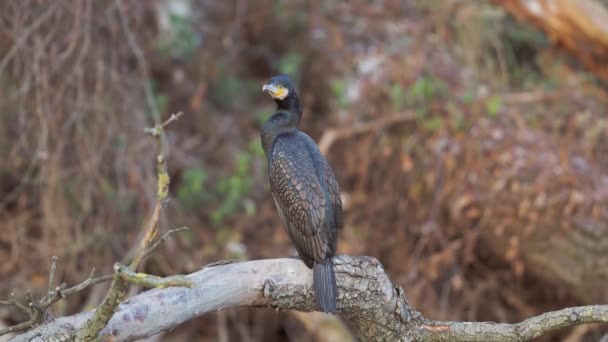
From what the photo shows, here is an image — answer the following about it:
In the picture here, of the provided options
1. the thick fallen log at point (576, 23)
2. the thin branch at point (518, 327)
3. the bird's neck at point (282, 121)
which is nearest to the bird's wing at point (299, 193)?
the bird's neck at point (282, 121)

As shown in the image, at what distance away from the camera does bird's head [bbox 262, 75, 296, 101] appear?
3203 mm

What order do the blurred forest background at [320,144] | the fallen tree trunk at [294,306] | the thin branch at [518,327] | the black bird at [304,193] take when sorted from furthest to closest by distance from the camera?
the blurred forest background at [320,144] → the black bird at [304,193] → the thin branch at [518,327] → the fallen tree trunk at [294,306]

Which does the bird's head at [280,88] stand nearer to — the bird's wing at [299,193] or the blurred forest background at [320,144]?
the bird's wing at [299,193]

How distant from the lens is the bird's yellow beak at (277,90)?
3197 mm

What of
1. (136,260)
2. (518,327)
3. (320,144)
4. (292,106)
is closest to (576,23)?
(320,144)

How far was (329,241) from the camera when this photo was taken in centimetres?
288

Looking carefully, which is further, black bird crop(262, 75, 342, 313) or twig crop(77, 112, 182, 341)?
black bird crop(262, 75, 342, 313)

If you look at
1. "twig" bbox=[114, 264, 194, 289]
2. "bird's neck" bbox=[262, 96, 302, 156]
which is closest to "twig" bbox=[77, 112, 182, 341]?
"twig" bbox=[114, 264, 194, 289]

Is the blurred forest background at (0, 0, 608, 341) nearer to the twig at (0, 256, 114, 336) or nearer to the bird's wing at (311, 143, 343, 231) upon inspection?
A: the bird's wing at (311, 143, 343, 231)

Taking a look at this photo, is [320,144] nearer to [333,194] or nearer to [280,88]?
[280,88]

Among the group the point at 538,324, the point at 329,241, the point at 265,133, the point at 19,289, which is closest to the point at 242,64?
the point at 19,289

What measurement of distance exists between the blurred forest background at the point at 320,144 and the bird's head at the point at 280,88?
151 centimetres

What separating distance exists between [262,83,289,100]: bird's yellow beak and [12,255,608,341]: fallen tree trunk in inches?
29.1

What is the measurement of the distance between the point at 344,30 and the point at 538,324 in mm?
4575
